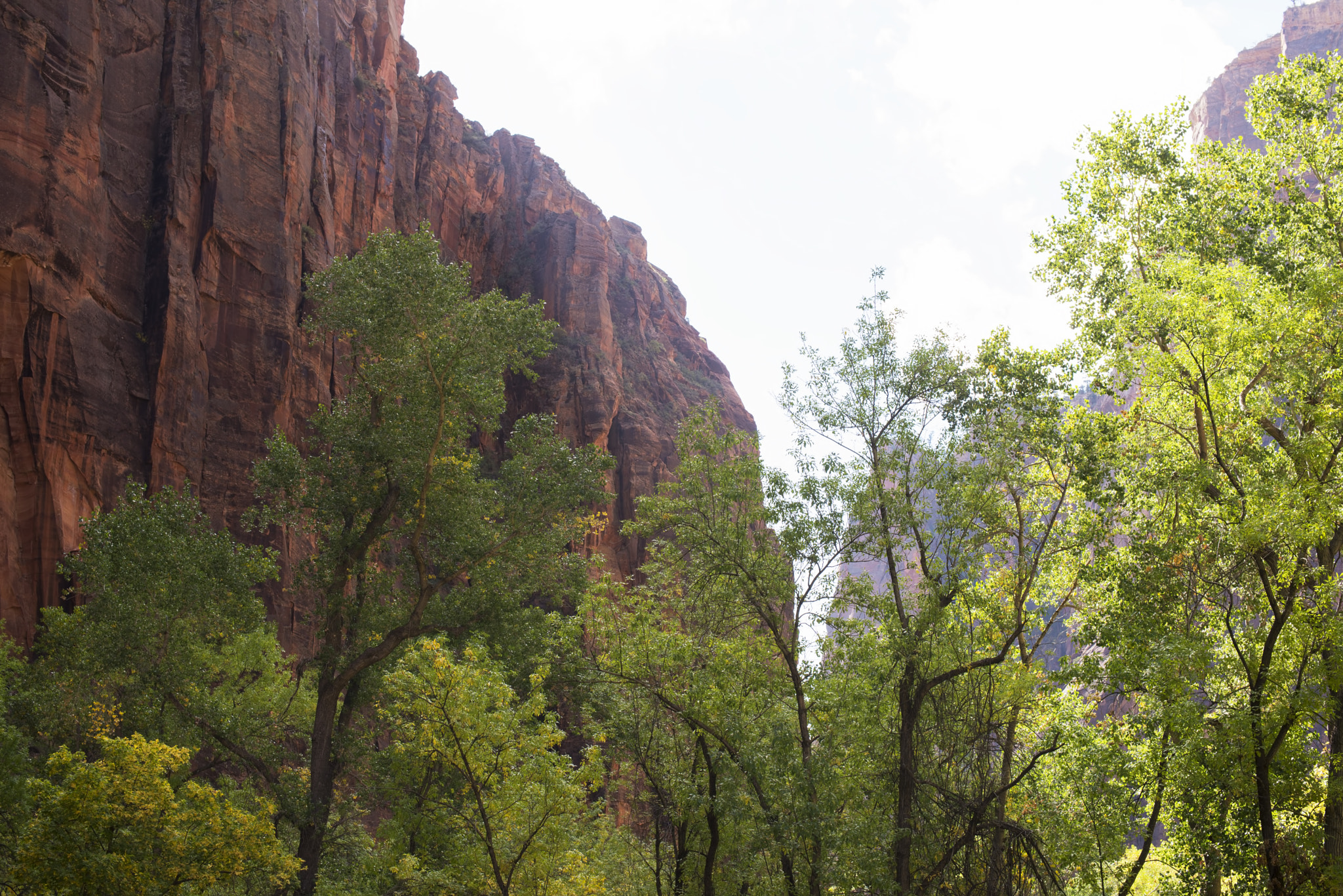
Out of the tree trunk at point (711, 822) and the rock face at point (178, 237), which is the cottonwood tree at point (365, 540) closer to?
the tree trunk at point (711, 822)

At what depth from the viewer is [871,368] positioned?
17.2m

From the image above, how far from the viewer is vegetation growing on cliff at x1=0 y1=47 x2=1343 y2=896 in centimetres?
1345

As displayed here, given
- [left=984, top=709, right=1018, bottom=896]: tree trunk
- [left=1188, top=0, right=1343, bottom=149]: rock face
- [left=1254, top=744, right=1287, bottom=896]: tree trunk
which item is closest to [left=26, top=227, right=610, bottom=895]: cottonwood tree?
[left=984, top=709, right=1018, bottom=896]: tree trunk

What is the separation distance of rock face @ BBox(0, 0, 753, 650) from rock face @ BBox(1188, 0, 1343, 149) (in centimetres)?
12394

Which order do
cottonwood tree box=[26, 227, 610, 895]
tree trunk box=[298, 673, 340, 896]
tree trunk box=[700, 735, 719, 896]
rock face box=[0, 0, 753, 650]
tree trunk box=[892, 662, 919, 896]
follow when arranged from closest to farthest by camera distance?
tree trunk box=[892, 662, 919, 896] → tree trunk box=[700, 735, 719, 896] → tree trunk box=[298, 673, 340, 896] → cottonwood tree box=[26, 227, 610, 895] → rock face box=[0, 0, 753, 650]

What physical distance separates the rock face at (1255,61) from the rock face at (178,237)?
123937mm

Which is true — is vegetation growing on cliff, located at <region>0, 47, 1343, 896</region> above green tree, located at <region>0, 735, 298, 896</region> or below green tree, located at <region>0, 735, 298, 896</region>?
above

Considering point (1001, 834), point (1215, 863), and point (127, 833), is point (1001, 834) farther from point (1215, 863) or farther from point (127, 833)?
point (127, 833)

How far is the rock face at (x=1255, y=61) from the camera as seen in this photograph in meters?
125

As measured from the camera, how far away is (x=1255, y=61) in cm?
13675

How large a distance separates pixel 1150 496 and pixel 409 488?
1511 centimetres

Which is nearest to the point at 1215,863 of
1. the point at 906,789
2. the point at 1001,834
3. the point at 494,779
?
the point at 1001,834

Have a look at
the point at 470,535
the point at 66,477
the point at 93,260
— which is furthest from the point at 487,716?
the point at 93,260

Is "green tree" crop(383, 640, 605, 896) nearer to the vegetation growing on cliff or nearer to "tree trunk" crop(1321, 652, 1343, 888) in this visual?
the vegetation growing on cliff
